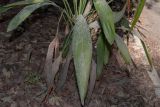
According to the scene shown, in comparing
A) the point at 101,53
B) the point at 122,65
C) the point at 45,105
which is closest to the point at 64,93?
the point at 45,105

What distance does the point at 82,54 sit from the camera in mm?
2016

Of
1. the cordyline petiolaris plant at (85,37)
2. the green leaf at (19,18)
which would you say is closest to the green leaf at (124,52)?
the cordyline petiolaris plant at (85,37)

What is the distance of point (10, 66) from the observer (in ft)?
8.59

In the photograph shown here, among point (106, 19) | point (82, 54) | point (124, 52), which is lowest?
point (124, 52)

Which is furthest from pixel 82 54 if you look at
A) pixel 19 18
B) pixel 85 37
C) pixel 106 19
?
pixel 19 18

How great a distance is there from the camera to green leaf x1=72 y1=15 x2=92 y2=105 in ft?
6.48

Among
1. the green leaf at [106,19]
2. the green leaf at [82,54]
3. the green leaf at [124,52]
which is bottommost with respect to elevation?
the green leaf at [124,52]

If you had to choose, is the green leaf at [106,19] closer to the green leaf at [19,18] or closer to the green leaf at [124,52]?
the green leaf at [124,52]

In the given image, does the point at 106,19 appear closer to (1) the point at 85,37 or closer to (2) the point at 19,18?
(1) the point at 85,37

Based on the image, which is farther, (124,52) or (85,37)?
(124,52)

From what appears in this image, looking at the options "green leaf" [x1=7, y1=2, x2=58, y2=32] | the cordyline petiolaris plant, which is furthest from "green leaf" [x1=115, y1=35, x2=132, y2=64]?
"green leaf" [x1=7, y1=2, x2=58, y2=32]

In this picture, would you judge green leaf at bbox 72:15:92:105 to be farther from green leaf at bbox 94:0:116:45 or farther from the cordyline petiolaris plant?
green leaf at bbox 94:0:116:45

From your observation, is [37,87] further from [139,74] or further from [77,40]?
[139,74]

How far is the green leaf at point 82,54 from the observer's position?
1.97 metres
